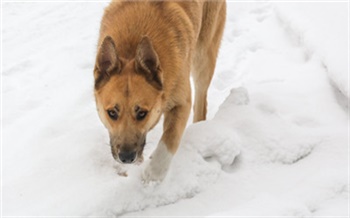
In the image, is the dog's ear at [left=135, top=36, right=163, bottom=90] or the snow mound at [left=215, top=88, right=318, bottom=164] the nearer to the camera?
the dog's ear at [left=135, top=36, right=163, bottom=90]

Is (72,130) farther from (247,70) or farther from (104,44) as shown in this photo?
(247,70)

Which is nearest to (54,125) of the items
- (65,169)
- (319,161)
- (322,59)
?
(65,169)

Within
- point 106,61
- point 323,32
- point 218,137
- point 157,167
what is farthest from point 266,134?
point 323,32

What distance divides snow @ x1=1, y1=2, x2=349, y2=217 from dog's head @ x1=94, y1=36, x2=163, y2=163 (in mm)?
522

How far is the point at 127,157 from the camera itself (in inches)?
128

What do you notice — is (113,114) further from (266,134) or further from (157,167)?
(266,134)

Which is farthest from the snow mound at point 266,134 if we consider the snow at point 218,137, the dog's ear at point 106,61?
the dog's ear at point 106,61

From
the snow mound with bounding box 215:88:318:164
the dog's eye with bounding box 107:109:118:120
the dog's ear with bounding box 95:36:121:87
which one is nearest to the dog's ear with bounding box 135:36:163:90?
the dog's ear with bounding box 95:36:121:87

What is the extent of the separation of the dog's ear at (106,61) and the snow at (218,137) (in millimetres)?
843

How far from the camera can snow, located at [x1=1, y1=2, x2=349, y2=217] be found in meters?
3.65

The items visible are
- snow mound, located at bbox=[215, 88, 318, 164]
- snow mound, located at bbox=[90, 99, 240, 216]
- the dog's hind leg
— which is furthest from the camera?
the dog's hind leg

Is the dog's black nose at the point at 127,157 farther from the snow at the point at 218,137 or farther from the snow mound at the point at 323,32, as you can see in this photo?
the snow mound at the point at 323,32

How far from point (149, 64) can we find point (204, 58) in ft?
4.95

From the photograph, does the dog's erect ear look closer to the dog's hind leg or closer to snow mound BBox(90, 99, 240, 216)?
snow mound BBox(90, 99, 240, 216)
